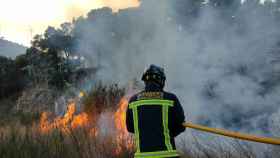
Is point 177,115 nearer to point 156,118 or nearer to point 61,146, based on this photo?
point 156,118

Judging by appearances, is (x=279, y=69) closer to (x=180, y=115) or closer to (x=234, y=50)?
(x=234, y=50)

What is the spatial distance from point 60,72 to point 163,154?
22626 mm

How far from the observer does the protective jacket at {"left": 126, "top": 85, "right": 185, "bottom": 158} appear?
14.2 feet

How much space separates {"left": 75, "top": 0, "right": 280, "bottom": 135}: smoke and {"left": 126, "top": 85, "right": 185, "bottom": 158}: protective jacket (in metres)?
3.68

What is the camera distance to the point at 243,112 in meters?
11.9

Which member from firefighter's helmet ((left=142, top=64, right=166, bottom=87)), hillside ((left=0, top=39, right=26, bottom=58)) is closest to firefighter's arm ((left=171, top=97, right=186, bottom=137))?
firefighter's helmet ((left=142, top=64, right=166, bottom=87))

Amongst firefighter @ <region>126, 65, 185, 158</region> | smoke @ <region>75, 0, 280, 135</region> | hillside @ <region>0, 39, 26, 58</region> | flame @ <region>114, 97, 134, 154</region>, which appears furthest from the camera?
hillside @ <region>0, 39, 26, 58</region>

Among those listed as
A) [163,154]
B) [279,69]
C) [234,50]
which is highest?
[234,50]

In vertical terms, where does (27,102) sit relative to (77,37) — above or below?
below

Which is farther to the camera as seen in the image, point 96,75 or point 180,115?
point 96,75

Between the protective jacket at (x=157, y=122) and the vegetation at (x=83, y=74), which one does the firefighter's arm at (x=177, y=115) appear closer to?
the protective jacket at (x=157, y=122)

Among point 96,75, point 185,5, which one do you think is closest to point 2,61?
point 96,75

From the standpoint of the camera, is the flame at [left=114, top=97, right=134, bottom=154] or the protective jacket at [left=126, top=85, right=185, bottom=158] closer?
the protective jacket at [left=126, top=85, right=185, bottom=158]

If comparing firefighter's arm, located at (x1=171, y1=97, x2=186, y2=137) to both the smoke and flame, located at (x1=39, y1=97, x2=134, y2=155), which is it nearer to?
flame, located at (x1=39, y1=97, x2=134, y2=155)
